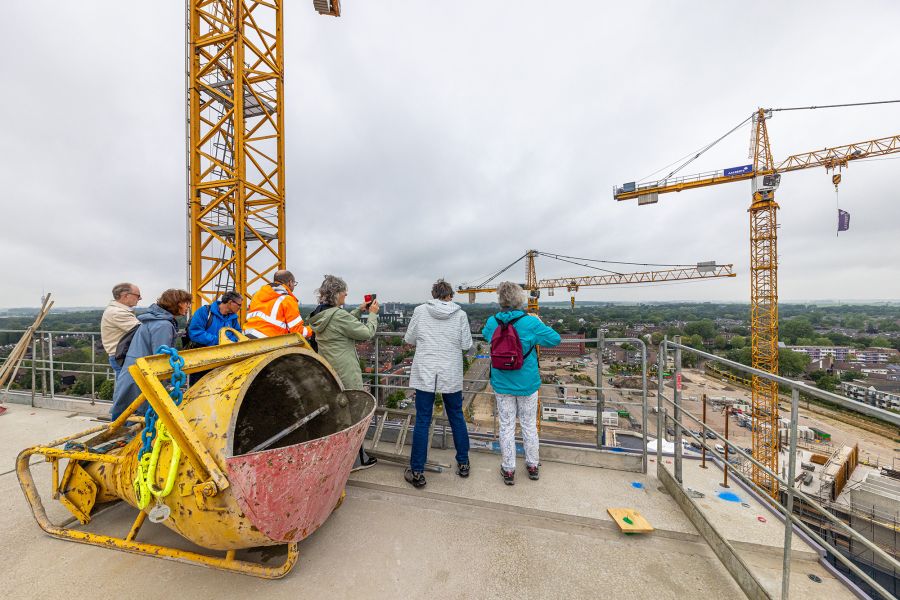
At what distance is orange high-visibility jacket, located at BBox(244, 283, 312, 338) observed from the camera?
9.70ft

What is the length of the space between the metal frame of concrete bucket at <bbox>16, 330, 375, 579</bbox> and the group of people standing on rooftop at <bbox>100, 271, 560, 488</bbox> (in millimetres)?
508

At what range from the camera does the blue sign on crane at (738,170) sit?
26453 mm

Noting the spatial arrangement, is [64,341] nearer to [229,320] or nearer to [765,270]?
[229,320]

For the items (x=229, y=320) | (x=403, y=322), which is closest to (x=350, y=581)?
(x=229, y=320)

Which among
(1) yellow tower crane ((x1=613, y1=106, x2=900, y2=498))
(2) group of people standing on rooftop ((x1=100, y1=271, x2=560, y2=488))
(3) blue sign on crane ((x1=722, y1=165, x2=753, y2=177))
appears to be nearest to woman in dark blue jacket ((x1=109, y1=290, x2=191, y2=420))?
(2) group of people standing on rooftop ((x1=100, y1=271, x2=560, y2=488))

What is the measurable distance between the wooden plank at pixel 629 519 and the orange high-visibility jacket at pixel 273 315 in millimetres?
3018

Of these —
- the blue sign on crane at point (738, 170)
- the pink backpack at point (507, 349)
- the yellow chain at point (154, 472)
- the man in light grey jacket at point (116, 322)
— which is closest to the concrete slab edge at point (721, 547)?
the pink backpack at point (507, 349)

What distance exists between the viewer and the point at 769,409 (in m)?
18.7

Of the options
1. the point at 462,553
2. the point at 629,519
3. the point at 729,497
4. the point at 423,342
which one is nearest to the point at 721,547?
the point at 629,519

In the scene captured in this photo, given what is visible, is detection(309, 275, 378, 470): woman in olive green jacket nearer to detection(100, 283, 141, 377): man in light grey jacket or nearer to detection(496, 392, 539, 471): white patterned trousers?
detection(496, 392, 539, 471): white patterned trousers

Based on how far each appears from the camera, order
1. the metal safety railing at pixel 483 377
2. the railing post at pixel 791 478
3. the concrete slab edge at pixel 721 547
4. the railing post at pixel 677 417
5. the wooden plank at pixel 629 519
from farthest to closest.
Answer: the metal safety railing at pixel 483 377
the railing post at pixel 677 417
the wooden plank at pixel 629 519
the concrete slab edge at pixel 721 547
the railing post at pixel 791 478

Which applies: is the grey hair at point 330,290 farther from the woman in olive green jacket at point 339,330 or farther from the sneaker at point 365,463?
the sneaker at point 365,463

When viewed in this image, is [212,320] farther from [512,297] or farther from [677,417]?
[677,417]

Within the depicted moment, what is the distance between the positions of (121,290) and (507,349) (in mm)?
3989
